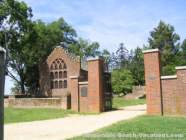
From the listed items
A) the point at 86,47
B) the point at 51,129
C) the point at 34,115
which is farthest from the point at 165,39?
the point at 51,129

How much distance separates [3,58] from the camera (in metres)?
2.27

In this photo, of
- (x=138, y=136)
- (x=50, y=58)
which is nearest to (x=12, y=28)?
(x=50, y=58)

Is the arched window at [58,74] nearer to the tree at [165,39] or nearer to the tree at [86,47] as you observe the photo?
the tree at [86,47]

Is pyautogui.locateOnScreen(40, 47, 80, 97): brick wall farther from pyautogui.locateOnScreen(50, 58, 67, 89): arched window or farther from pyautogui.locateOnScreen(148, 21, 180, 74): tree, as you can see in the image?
pyautogui.locateOnScreen(148, 21, 180, 74): tree

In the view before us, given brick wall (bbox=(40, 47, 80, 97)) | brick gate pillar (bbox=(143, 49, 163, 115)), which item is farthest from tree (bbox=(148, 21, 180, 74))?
brick gate pillar (bbox=(143, 49, 163, 115))

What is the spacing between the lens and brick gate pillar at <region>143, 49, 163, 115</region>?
20391 millimetres

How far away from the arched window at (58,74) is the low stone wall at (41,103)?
10217 mm

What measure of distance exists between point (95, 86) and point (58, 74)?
18.0 meters

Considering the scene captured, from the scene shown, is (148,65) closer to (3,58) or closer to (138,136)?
(138,136)

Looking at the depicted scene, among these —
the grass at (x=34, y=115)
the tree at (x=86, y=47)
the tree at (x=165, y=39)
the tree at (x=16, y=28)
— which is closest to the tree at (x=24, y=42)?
the tree at (x=16, y=28)

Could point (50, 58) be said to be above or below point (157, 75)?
above

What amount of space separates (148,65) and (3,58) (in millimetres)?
19087

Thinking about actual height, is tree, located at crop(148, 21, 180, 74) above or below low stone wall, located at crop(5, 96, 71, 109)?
above

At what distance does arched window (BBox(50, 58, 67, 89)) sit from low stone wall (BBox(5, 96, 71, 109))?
1022 cm
